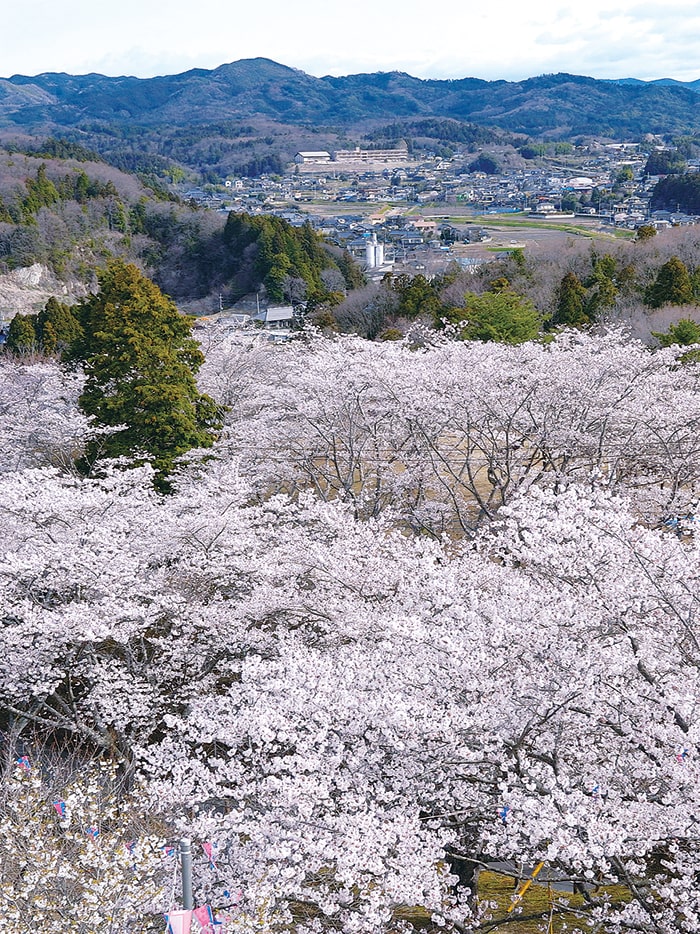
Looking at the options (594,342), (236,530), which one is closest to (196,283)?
(594,342)

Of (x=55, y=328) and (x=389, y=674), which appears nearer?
(x=389, y=674)

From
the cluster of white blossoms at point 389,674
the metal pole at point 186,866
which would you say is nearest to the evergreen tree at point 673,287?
the cluster of white blossoms at point 389,674

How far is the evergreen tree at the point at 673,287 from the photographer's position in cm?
2333

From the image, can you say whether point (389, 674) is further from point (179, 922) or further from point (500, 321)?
point (500, 321)

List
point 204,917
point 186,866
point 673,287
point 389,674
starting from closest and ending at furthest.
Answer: point 186,866
point 204,917
point 389,674
point 673,287

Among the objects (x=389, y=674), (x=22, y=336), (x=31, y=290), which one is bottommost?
(x=22, y=336)

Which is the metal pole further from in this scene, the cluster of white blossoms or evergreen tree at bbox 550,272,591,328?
evergreen tree at bbox 550,272,591,328

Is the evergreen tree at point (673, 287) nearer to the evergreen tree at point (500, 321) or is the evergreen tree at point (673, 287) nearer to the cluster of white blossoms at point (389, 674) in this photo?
the evergreen tree at point (500, 321)

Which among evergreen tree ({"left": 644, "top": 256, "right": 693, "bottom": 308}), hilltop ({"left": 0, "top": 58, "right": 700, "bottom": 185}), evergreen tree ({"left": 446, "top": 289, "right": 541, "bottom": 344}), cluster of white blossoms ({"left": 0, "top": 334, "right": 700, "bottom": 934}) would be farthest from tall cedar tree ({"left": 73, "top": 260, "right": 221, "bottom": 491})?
hilltop ({"left": 0, "top": 58, "right": 700, "bottom": 185})

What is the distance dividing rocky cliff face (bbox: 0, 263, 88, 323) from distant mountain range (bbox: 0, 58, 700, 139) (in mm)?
114407

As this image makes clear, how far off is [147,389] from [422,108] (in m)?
197

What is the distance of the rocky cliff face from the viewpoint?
139 ft

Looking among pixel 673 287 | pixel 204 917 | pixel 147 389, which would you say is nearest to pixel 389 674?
pixel 204 917

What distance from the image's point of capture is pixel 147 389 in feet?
43.7
